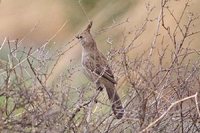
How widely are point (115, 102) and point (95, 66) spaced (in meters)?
0.71

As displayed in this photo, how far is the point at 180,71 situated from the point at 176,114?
42 cm

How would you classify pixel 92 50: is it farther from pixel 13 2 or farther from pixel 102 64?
pixel 13 2

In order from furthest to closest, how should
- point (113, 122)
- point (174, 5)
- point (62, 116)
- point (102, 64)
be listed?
point (174, 5) → point (102, 64) → point (113, 122) → point (62, 116)

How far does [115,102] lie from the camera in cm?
573

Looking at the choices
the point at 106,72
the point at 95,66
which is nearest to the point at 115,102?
the point at 106,72

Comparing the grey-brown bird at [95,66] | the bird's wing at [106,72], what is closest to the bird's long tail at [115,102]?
→ the grey-brown bird at [95,66]

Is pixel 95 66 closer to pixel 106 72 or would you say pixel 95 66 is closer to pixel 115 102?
pixel 106 72

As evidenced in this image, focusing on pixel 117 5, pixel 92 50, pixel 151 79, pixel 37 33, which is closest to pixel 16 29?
pixel 37 33

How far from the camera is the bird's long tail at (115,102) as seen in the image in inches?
218

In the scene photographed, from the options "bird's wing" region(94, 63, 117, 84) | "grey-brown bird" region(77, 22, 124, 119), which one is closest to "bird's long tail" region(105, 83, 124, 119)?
"grey-brown bird" region(77, 22, 124, 119)

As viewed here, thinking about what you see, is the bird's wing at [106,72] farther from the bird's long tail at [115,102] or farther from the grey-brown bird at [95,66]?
the bird's long tail at [115,102]

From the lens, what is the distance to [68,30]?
555 inches

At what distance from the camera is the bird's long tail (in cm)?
554

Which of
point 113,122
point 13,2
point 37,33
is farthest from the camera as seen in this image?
point 13,2
